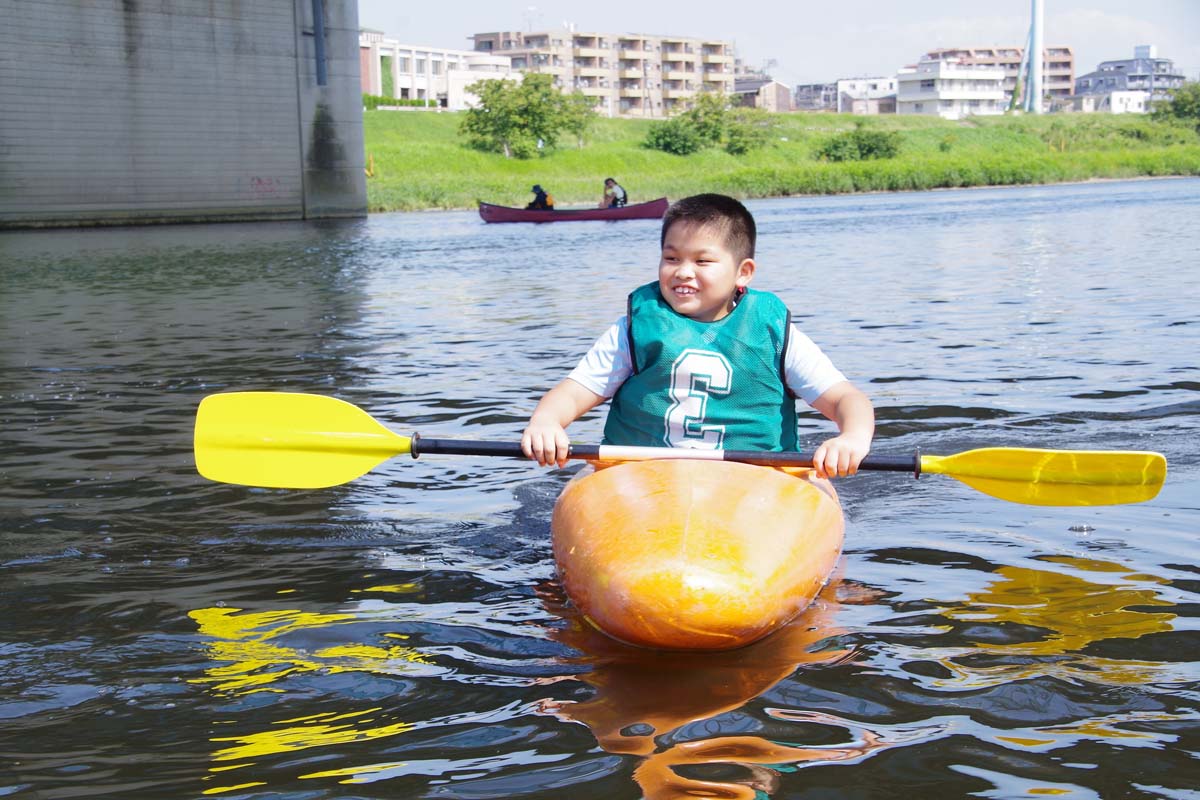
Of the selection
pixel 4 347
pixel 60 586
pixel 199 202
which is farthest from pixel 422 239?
→ pixel 60 586

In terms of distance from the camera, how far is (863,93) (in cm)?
16162

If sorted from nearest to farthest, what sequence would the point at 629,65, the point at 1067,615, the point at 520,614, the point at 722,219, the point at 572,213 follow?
1. the point at 1067,615
2. the point at 520,614
3. the point at 722,219
4. the point at 572,213
5. the point at 629,65

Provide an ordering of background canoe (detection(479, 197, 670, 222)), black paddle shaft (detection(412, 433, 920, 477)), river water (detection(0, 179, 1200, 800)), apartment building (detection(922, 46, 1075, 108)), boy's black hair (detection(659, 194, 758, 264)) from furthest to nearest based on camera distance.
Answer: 1. apartment building (detection(922, 46, 1075, 108))
2. background canoe (detection(479, 197, 670, 222))
3. boy's black hair (detection(659, 194, 758, 264))
4. black paddle shaft (detection(412, 433, 920, 477))
5. river water (detection(0, 179, 1200, 800))

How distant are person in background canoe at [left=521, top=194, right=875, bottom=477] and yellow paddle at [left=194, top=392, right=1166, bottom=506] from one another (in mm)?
314

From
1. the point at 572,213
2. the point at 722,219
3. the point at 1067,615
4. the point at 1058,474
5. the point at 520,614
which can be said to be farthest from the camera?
the point at 572,213

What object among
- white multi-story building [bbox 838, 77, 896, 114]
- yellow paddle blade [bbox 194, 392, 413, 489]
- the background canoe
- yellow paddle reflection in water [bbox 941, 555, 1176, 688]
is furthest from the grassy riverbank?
white multi-story building [bbox 838, 77, 896, 114]

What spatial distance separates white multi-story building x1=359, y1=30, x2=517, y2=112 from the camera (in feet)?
303

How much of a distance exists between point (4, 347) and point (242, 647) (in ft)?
24.3

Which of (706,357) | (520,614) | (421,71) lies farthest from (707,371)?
(421,71)

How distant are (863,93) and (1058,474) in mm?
164931

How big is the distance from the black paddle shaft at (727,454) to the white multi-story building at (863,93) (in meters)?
153

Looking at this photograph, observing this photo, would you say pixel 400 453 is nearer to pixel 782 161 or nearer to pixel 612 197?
pixel 612 197

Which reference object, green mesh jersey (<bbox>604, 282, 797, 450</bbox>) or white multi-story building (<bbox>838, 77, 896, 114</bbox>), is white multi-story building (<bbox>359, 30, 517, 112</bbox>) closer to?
white multi-story building (<bbox>838, 77, 896, 114</bbox>)

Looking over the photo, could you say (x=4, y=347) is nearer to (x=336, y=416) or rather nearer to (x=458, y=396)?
(x=458, y=396)
